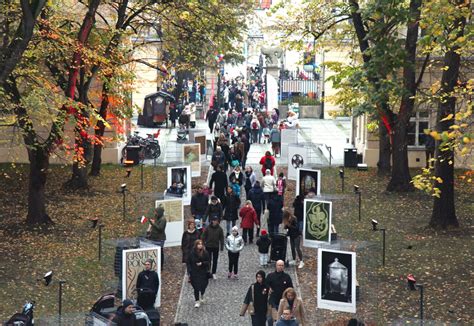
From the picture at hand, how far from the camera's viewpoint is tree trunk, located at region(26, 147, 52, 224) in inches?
1019

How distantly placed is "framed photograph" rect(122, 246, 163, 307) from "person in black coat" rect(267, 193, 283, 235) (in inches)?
210

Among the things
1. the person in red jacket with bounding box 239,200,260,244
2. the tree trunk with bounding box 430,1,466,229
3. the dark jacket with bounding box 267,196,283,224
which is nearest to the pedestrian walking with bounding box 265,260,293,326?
the person in red jacket with bounding box 239,200,260,244

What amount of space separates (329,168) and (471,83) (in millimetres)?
17509

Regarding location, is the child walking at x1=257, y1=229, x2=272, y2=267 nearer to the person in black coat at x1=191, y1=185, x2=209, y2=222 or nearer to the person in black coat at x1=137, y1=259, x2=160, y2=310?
the person in black coat at x1=191, y1=185, x2=209, y2=222

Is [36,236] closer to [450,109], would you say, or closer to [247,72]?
[450,109]

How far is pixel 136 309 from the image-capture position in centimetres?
1563

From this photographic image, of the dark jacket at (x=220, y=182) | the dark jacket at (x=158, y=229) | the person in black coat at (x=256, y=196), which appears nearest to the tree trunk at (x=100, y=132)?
the dark jacket at (x=220, y=182)

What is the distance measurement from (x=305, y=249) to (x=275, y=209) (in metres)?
1.14

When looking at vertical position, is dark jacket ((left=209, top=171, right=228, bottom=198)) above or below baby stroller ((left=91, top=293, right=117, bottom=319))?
above

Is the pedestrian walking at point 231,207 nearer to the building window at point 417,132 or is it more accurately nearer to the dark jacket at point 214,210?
the dark jacket at point 214,210

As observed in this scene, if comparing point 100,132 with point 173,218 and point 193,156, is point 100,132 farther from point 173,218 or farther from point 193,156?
point 173,218

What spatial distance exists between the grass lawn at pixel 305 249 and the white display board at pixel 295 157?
1.96 ft

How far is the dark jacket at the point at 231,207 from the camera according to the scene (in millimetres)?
24703

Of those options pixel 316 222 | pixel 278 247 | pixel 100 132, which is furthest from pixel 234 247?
pixel 100 132
